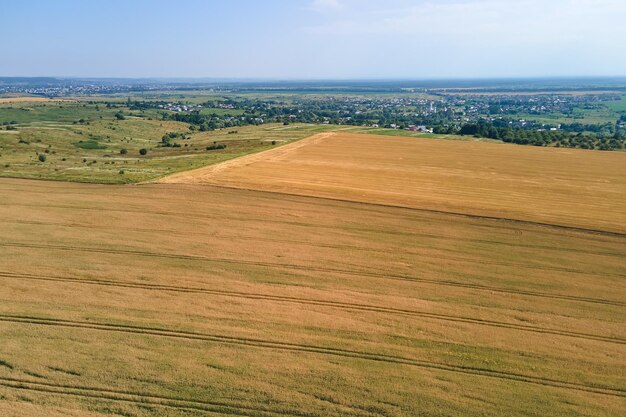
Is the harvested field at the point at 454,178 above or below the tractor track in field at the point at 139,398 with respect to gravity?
above

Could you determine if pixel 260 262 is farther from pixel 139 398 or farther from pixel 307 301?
pixel 139 398

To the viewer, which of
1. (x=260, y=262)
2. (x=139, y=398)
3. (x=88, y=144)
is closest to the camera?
(x=139, y=398)

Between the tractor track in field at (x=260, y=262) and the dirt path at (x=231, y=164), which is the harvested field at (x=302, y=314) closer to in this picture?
the tractor track in field at (x=260, y=262)

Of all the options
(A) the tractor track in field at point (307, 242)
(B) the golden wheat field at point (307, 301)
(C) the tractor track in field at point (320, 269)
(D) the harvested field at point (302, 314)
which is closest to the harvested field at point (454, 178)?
(B) the golden wheat field at point (307, 301)

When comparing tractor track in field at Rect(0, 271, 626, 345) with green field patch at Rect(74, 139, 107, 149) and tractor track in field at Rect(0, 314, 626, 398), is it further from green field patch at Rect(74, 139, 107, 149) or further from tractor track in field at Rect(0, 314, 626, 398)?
green field patch at Rect(74, 139, 107, 149)

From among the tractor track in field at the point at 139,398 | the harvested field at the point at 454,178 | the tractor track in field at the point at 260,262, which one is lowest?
the tractor track in field at the point at 139,398

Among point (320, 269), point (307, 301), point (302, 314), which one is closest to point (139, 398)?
point (302, 314)

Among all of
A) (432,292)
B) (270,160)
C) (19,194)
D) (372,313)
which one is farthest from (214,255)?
(270,160)

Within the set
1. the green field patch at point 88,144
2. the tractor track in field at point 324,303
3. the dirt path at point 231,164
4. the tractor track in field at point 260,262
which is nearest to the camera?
the tractor track in field at point 324,303
